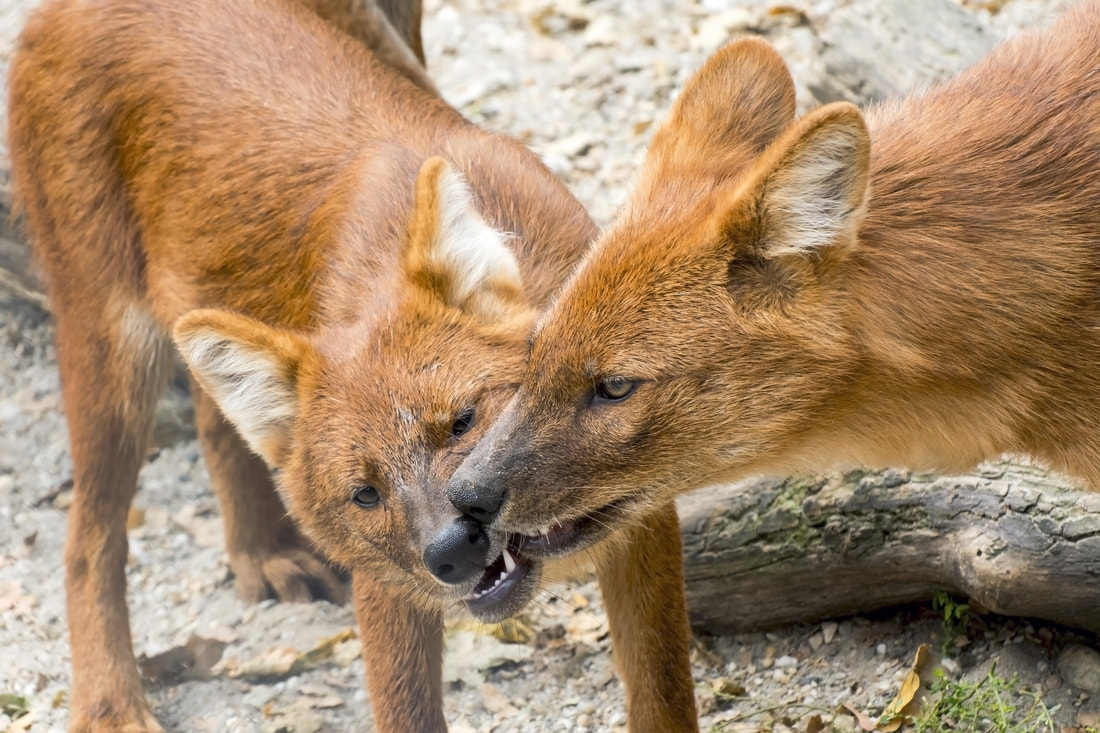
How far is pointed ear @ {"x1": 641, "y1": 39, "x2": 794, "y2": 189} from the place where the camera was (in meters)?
4.52

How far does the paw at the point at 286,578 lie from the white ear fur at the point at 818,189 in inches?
149

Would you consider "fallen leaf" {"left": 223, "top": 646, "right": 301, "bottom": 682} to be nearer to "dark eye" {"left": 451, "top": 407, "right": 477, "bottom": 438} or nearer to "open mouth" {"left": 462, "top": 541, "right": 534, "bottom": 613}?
"open mouth" {"left": 462, "top": 541, "right": 534, "bottom": 613}

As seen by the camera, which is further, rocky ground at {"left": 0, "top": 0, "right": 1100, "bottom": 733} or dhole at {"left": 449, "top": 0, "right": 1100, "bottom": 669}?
rocky ground at {"left": 0, "top": 0, "right": 1100, "bottom": 733}

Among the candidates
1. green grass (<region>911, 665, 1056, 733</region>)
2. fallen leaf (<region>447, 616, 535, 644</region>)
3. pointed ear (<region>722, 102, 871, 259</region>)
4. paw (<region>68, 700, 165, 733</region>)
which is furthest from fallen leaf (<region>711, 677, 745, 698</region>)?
paw (<region>68, 700, 165, 733</region>)

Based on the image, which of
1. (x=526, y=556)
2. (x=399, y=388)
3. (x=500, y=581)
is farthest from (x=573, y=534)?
(x=399, y=388)

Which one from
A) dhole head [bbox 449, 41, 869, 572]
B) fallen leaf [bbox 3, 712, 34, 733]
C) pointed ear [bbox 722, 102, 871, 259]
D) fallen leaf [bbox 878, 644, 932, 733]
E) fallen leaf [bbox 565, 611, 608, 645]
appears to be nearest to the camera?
pointed ear [bbox 722, 102, 871, 259]

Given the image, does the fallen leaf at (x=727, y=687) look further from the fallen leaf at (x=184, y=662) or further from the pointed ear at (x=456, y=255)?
the fallen leaf at (x=184, y=662)

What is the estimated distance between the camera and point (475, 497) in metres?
4.15

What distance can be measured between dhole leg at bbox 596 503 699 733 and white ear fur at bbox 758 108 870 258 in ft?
4.76

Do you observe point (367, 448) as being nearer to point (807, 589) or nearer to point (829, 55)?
point (807, 589)

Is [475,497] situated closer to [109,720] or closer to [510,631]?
[510,631]

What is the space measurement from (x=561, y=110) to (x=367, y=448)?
200 inches

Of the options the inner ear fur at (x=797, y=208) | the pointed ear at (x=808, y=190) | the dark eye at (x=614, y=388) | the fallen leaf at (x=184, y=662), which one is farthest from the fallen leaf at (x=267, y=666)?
the pointed ear at (x=808, y=190)

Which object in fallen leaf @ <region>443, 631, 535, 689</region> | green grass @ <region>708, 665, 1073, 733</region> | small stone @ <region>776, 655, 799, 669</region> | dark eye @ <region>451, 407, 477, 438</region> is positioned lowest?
fallen leaf @ <region>443, 631, 535, 689</region>
